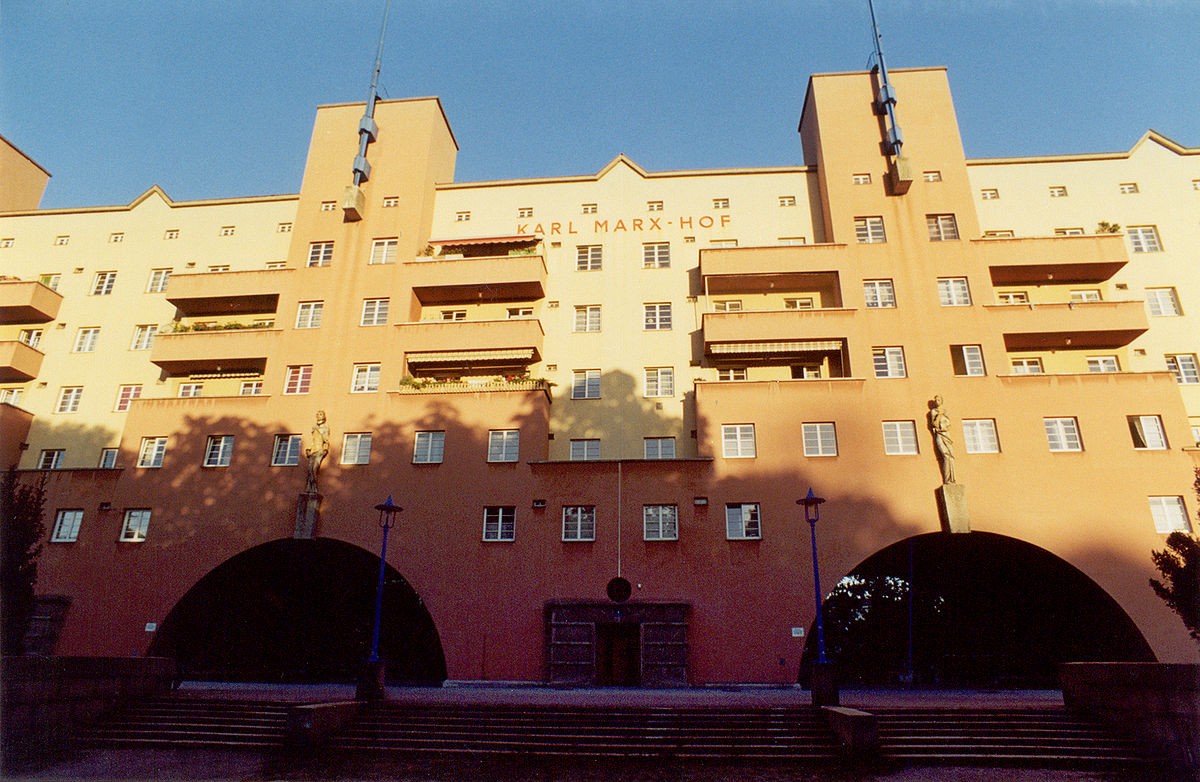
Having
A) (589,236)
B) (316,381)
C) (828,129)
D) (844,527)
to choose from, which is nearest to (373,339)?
(316,381)

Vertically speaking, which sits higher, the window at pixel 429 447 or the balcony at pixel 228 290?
the balcony at pixel 228 290

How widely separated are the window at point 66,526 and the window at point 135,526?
2401 millimetres

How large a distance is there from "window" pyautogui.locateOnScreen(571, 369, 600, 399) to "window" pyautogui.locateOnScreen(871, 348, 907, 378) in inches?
545

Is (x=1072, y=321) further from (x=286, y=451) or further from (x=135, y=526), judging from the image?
(x=135, y=526)

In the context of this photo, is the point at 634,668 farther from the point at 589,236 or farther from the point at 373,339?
the point at 589,236

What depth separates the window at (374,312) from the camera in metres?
36.1

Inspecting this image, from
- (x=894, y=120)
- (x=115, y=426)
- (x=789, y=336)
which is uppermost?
(x=894, y=120)

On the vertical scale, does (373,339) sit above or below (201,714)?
above

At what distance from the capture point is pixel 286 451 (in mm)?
33188

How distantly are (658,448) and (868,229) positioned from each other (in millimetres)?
16649

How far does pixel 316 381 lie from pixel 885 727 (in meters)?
29.4

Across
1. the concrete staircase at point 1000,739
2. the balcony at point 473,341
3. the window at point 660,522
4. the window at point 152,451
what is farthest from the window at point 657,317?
the window at point 152,451

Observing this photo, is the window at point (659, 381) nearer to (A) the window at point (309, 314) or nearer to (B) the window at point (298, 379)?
(B) the window at point (298, 379)

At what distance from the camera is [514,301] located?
37.8m
